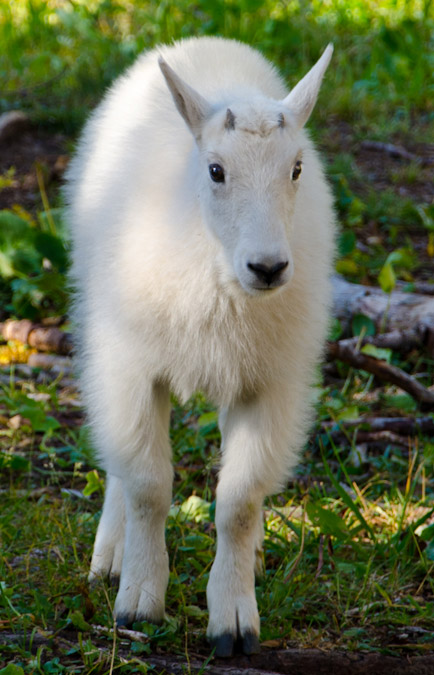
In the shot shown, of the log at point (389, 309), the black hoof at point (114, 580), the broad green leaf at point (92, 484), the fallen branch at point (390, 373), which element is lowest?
the black hoof at point (114, 580)

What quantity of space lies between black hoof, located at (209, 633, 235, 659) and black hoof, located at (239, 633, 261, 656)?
41 mm

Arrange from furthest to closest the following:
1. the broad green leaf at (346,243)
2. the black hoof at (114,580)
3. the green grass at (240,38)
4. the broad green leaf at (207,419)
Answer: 1. the green grass at (240,38)
2. the broad green leaf at (346,243)
3. the broad green leaf at (207,419)
4. the black hoof at (114,580)

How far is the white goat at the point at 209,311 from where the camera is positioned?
305 cm

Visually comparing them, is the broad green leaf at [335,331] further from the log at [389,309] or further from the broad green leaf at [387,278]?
the broad green leaf at [387,278]

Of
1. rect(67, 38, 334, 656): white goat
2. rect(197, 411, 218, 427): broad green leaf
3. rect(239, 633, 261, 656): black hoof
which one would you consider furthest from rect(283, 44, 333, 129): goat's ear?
rect(197, 411, 218, 427): broad green leaf

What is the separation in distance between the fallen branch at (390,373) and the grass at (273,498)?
5.5 inches

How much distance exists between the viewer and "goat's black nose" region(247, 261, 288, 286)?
9.34 ft

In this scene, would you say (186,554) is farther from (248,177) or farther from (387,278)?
(387,278)

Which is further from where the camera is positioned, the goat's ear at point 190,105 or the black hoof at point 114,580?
the black hoof at point 114,580

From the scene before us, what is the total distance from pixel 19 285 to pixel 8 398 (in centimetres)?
107

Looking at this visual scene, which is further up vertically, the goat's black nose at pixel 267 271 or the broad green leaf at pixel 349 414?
the goat's black nose at pixel 267 271

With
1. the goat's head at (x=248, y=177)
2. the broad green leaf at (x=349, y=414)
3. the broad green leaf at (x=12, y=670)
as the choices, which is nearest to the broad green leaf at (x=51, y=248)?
the broad green leaf at (x=349, y=414)

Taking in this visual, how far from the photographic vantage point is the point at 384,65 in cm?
859

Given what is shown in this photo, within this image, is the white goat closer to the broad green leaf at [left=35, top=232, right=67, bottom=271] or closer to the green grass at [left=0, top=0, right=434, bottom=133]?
the broad green leaf at [left=35, top=232, right=67, bottom=271]
